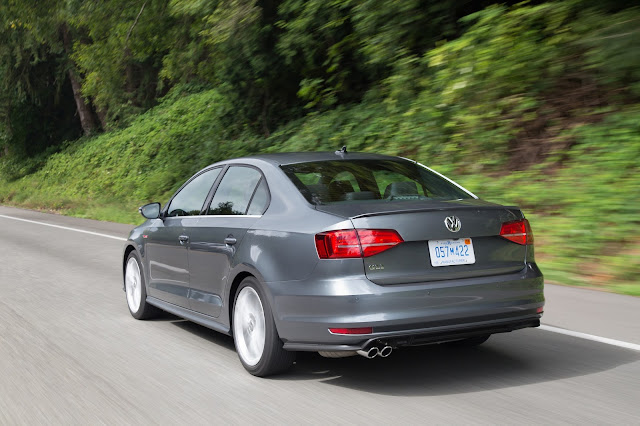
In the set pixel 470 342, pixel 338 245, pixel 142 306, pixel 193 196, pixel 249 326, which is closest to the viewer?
pixel 338 245

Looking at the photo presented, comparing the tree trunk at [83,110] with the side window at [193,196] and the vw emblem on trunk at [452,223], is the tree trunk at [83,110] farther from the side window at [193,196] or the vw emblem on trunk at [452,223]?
the vw emblem on trunk at [452,223]

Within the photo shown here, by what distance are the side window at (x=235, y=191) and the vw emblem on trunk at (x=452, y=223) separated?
1.57 metres

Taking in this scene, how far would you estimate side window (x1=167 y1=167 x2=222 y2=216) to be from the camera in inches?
263

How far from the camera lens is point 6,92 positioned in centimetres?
A: 4209

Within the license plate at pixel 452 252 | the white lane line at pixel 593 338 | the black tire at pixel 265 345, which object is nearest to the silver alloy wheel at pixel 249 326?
the black tire at pixel 265 345

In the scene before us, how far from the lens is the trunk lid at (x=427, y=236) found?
479 centimetres

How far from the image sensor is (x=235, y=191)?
241 inches

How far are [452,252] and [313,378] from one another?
1255 mm

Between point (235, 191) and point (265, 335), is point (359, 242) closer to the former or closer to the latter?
point (265, 335)

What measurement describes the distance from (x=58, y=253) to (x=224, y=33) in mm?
6607

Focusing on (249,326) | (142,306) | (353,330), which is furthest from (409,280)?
(142,306)

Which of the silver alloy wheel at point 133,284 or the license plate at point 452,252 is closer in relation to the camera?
the license plate at point 452,252

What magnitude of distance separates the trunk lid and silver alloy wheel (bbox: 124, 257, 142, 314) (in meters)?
3.23

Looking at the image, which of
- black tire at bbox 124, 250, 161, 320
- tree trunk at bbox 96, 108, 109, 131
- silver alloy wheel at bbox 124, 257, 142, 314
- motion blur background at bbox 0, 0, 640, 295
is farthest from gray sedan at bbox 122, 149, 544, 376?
tree trunk at bbox 96, 108, 109, 131
